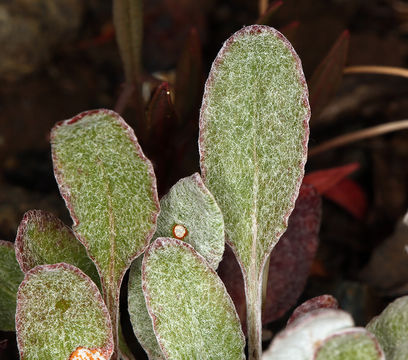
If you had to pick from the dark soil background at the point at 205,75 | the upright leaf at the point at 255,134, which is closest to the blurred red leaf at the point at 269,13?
the dark soil background at the point at 205,75

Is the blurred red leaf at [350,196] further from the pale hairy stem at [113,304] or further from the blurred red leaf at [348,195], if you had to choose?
the pale hairy stem at [113,304]

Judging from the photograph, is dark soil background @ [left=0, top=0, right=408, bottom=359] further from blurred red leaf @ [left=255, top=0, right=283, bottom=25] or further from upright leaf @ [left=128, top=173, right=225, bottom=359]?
upright leaf @ [left=128, top=173, right=225, bottom=359]

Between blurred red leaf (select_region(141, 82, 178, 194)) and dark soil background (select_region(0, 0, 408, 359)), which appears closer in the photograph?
blurred red leaf (select_region(141, 82, 178, 194))

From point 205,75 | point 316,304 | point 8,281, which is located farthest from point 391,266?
point 8,281

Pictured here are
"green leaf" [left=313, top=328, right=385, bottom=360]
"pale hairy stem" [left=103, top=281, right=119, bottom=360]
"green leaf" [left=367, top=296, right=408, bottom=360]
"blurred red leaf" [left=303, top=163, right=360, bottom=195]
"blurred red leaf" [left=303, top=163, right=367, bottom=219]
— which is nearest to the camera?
"green leaf" [left=313, top=328, right=385, bottom=360]

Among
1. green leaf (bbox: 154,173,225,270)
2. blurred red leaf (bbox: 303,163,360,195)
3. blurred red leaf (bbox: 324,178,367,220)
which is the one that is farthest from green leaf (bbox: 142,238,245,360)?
blurred red leaf (bbox: 324,178,367,220)

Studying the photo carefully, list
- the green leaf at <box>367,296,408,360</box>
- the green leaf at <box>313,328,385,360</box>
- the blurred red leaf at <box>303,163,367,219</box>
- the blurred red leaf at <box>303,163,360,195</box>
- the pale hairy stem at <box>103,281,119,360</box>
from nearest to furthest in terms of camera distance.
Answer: the green leaf at <box>313,328,385,360</box> < the green leaf at <box>367,296,408,360</box> < the pale hairy stem at <box>103,281,119,360</box> < the blurred red leaf at <box>303,163,360,195</box> < the blurred red leaf at <box>303,163,367,219</box>

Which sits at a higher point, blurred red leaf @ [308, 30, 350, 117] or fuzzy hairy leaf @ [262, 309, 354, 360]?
blurred red leaf @ [308, 30, 350, 117]

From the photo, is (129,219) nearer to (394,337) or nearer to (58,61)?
(394,337)
